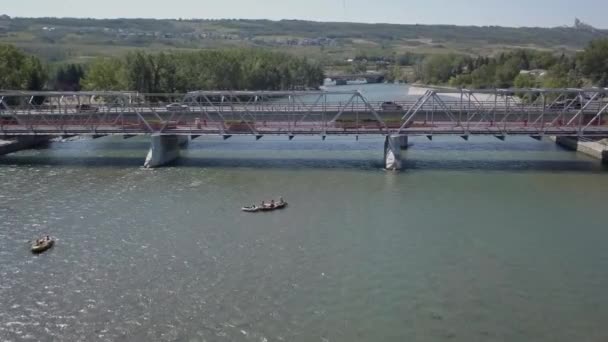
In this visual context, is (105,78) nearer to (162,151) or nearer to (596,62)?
(162,151)

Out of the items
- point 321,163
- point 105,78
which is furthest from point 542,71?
point 321,163

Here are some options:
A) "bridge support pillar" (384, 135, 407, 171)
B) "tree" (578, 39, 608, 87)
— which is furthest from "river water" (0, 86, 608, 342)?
"tree" (578, 39, 608, 87)

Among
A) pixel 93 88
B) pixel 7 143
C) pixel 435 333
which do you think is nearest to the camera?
pixel 435 333

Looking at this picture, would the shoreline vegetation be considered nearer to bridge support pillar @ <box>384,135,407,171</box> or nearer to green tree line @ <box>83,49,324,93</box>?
green tree line @ <box>83,49,324,93</box>

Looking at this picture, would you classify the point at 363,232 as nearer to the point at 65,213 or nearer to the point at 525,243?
the point at 525,243

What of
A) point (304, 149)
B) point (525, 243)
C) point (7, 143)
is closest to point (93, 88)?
point (7, 143)

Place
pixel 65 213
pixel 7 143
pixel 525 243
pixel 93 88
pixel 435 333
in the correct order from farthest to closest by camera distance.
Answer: pixel 93 88
pixel 7 143
pixel 65 213
pixel 525 243
pixel 435 333
